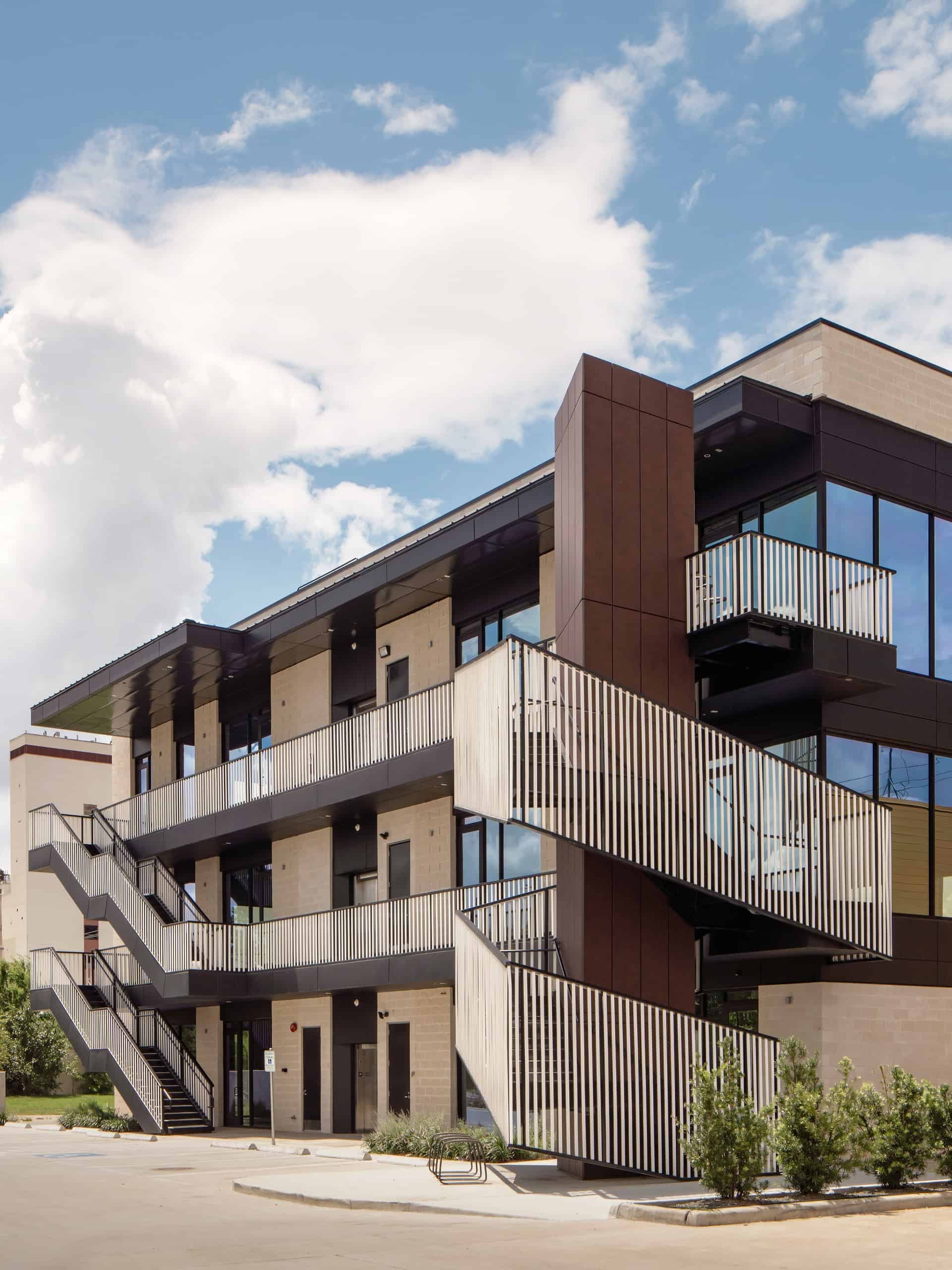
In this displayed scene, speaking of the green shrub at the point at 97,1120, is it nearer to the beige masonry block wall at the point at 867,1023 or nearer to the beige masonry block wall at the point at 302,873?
the beige masonry block wall at the point at 302,873

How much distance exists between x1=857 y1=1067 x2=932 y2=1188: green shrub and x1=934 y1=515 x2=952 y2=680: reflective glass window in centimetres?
809

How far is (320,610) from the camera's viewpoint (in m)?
28.9

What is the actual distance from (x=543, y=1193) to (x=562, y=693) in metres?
5.47

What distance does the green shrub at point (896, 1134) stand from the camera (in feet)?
50.4

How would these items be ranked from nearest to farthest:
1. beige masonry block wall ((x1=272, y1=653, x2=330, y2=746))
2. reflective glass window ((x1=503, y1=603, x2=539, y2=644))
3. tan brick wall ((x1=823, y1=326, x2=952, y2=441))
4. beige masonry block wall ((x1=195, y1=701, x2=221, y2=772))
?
tan brick wall ((x1=823, y1=326, x2=952, y2=441)) < reflective glass window ((x1=503, y1=603, x2=539, y2=644)) < beige masonry block wall ((x1=272, y1=653, x2=330, y2=746)) < beige masonry block wall ((x1=195, y1=701, x2=221, y2=772))

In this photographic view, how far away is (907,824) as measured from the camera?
826 inches

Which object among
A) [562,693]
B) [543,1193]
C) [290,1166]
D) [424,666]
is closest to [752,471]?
[562,693]

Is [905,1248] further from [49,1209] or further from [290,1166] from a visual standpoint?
[290,1166]

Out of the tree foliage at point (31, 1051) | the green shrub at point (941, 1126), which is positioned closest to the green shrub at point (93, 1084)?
the tree foliage at point (31, 1051)

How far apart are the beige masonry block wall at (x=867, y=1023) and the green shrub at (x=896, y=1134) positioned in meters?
3.47

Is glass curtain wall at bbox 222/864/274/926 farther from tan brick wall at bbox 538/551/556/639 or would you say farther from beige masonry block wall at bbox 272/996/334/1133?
tan brick wall at bbox 538/551/556/639

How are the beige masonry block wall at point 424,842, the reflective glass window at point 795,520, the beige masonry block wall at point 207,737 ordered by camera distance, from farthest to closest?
the beige masonry block wall at point 207,737 < the beige masonry block wall at point 424,842 < the reflective glass window at point 795,520

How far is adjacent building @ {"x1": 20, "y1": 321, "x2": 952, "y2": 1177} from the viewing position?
55.5ft

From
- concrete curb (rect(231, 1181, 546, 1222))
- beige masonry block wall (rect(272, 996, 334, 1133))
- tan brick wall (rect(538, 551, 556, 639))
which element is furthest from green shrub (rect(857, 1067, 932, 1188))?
beige masonry block wall (rect(272, 996, 334, 1133))
